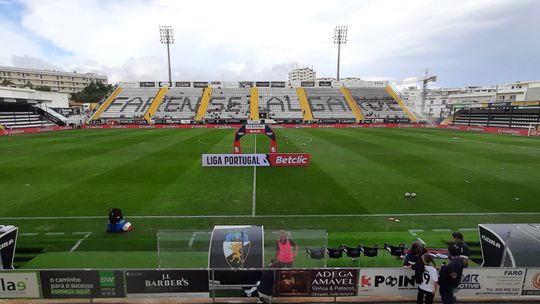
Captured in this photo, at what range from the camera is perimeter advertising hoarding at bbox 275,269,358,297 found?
23.6ft

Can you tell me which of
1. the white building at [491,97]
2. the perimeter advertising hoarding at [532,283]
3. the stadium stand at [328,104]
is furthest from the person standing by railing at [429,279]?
the white building at [491,97]

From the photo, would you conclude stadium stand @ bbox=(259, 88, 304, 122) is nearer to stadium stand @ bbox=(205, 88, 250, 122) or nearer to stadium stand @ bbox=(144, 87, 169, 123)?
stadium stand @ bbox=(205, 88, 250, 122)

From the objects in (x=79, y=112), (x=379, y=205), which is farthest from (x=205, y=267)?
(x=79, y=112)

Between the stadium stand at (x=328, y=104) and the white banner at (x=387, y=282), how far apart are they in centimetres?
7096

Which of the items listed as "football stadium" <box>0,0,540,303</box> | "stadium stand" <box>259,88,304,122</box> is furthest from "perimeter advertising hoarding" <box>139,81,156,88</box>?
"football stadium" <box>0,0,540,303</box>

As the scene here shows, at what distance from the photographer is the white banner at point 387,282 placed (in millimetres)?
7199

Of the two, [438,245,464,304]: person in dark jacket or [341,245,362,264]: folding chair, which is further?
[341,245,362,264]: folding chair

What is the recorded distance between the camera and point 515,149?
3080 centimetres

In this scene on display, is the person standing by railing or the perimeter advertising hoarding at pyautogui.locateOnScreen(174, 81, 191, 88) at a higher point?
the perimeter advertising hoarding at pyautogui.locateOnScreen(174, 81, 191, 88)

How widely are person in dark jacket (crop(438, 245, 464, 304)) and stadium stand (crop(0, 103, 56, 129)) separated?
71519mm

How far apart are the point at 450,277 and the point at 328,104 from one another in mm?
79153

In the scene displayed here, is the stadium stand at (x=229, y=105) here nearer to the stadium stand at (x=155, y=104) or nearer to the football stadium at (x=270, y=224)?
the stadium stand at (x=155, y=104)

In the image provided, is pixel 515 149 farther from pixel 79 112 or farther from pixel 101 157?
pixel 79 112

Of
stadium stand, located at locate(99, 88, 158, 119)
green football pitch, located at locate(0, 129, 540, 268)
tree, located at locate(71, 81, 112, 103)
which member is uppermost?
tree, located at locate(71, 81, 112, 103)
